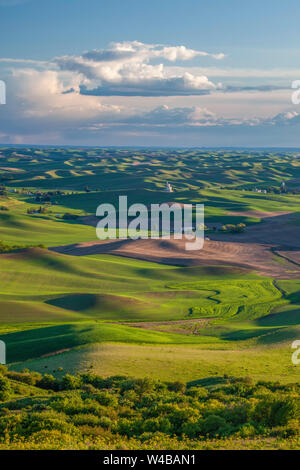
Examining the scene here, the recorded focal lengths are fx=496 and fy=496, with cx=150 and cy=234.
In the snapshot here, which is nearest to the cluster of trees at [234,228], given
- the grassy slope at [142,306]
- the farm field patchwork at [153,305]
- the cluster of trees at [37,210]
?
the farm field patchwork at [153,305]

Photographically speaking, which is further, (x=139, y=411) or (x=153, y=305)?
(x=153, y=305)

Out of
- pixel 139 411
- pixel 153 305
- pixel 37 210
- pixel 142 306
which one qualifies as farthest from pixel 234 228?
pixel 139 411

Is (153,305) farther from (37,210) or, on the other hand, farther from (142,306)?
(37,210)

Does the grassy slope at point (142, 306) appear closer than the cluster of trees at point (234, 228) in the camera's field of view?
Yes

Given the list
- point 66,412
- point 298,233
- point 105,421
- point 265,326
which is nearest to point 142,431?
point 105,421

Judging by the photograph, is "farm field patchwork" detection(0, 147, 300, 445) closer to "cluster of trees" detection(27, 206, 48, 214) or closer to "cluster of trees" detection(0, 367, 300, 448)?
"cluster of trees" detection(0, 367, 300, 448)

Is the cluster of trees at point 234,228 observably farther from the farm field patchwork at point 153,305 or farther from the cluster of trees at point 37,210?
the cluster of trees at point 37,210

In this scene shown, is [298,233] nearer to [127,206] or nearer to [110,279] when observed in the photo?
[110,279]

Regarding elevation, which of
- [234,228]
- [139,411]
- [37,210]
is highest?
[37,210]
